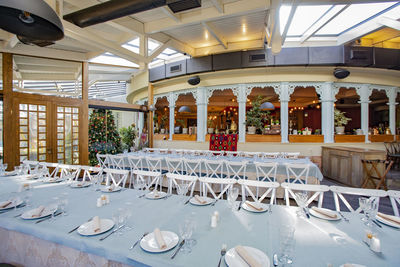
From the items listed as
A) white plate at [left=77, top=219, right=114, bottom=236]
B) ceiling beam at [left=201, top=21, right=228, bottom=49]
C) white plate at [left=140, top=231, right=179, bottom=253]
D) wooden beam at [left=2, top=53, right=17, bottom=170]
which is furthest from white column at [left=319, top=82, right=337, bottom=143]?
wooden beam at [left=2, top=53, right=17, bottom=170]

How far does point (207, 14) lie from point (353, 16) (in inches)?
158

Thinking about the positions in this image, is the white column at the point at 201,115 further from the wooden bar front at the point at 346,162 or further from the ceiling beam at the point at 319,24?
the wooden bar front at the point at 346,162

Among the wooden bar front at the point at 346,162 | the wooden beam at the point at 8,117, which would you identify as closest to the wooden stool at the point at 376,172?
the wooden bar front at the point at 346,162

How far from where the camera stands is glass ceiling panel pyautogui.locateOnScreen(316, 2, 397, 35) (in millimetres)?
4531

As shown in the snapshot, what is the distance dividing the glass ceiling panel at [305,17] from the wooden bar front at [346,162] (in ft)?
12.0

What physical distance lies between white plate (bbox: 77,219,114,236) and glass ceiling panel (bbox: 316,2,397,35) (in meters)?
6.36

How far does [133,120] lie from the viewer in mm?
15156

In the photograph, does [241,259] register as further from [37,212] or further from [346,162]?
[346,162]

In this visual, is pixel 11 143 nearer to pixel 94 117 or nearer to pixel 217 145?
pixel 94 117

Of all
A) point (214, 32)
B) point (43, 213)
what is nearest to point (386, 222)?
point (43, 213)

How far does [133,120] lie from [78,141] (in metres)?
9.15

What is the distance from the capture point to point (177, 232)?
1477mm

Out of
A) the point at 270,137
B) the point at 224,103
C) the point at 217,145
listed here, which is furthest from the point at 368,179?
the point at 224,103

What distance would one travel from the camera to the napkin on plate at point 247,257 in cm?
108
